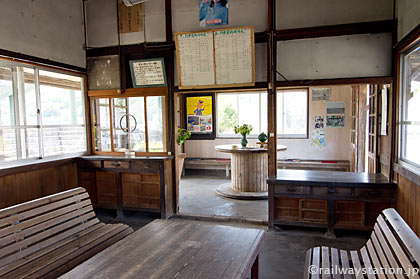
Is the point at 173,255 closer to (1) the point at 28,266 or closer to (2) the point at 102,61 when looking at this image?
(1) the point at 28,266

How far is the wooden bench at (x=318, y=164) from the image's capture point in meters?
7.27

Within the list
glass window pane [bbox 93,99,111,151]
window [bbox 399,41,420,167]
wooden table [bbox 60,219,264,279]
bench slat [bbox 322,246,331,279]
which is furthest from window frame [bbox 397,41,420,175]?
glass window pane [bbox 93,99,111,151]

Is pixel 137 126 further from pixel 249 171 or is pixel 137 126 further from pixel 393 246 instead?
pixel 393 246

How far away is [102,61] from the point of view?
5301 millimetres

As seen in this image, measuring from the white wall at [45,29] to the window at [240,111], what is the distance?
14.5 ft

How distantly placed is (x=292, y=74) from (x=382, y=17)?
140 cm

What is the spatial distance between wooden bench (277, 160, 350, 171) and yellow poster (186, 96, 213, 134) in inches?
98.1

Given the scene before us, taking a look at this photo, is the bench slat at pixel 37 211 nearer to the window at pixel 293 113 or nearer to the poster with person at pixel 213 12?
the poster with person at pixel 213 12

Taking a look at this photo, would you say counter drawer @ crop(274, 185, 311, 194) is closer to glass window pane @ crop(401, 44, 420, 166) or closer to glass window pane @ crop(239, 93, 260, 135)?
glass window pane @ crop(401, 44, 420, 166)

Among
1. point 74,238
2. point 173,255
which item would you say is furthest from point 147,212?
point 173,255

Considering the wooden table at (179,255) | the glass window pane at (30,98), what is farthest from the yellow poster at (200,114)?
the wooden table at (179,255)

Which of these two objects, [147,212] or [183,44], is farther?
[147,212]

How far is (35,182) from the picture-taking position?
4.33 meters

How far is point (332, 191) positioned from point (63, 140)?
4.48 m
